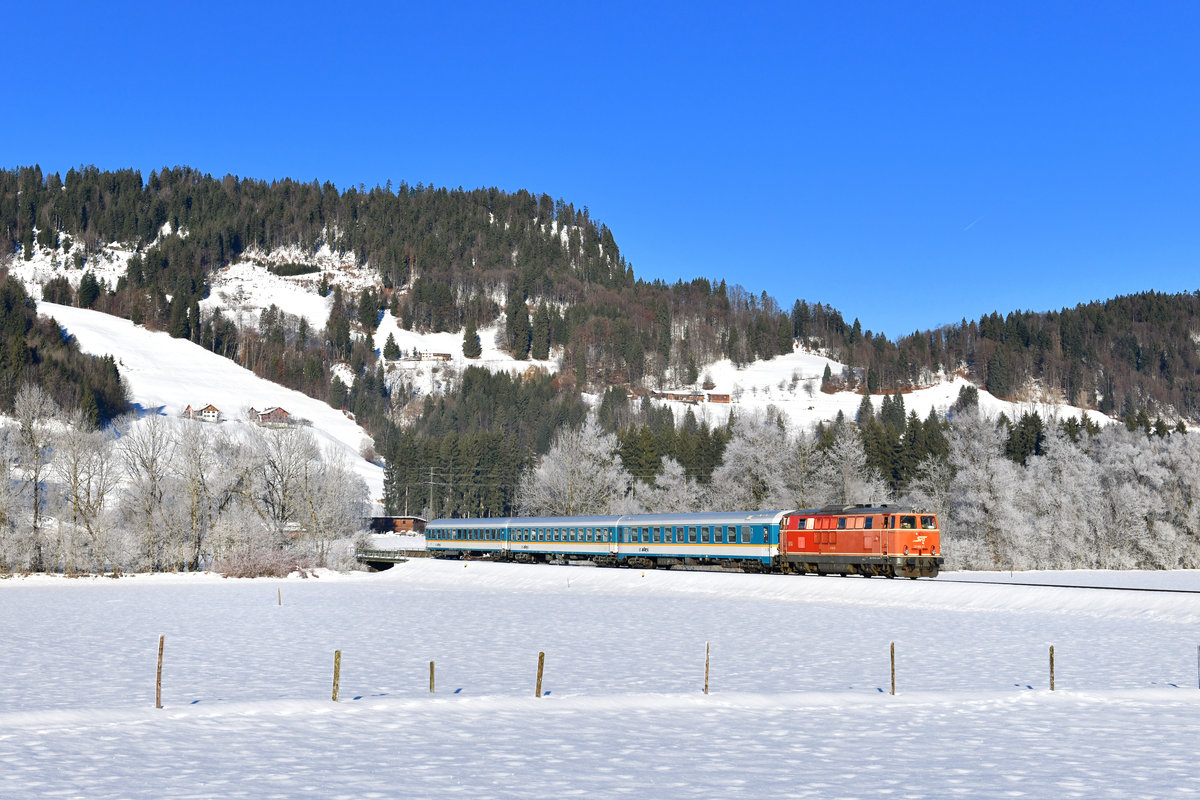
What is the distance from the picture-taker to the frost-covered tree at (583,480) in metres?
108

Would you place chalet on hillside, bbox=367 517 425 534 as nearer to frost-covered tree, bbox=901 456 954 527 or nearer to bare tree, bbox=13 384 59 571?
bare tree, bbox=13 384 59 571

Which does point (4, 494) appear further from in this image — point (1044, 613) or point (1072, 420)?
point (1072, 420)

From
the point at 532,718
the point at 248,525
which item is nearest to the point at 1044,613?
the point at 532,718

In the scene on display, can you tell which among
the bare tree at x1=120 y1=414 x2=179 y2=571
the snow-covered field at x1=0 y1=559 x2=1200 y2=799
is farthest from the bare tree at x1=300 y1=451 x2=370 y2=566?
the snow-covered field at x1=0 y1=559 x2=1200 y2=799

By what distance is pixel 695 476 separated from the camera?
124625 mm

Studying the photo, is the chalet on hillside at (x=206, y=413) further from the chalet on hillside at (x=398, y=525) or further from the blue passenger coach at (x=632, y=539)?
the blue passenger coach at (x=632, y=539)

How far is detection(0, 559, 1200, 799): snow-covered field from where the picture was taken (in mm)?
14961

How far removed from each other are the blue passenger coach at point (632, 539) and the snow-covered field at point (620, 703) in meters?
15.0

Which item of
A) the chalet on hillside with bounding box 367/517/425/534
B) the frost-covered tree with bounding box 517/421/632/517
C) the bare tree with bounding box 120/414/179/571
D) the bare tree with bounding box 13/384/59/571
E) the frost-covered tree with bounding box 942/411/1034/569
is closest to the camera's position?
the bare tree with bounding box 13/384/59/571

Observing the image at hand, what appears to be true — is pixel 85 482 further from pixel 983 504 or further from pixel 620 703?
pixel 983 504

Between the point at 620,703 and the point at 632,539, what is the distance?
45964 millimetres

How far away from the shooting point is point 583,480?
107688 mm

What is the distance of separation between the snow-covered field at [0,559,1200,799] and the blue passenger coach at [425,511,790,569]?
49.2 ft

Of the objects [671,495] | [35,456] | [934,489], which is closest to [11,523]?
[35,456]
